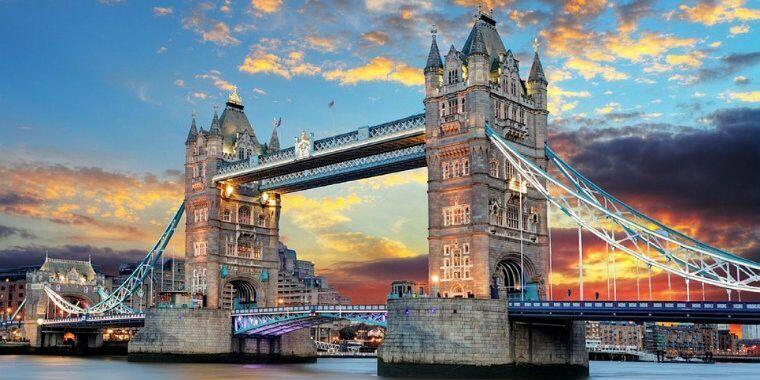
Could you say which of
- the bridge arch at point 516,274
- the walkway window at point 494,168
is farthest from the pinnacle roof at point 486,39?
the bridge arch at point 516,274

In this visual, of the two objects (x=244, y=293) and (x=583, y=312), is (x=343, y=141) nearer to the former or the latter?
(x=244, y=293)

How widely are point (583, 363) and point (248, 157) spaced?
144ft

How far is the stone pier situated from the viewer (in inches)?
2516

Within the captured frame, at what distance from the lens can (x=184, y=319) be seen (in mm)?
94938

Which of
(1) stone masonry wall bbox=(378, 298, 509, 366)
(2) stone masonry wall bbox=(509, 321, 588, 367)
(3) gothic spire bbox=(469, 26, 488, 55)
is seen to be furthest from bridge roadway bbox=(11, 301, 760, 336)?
(3) gothic spire bbox=(469, 26, 488, 55)

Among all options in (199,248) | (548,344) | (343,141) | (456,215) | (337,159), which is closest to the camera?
(548,344)

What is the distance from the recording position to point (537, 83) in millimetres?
78188

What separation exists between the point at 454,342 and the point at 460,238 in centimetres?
1065

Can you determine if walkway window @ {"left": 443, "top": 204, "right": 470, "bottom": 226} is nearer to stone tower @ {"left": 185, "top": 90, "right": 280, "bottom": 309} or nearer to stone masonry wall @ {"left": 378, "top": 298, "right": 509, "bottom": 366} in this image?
stone masonry wall @ {"left": 378, "top": 298, "right": 509, "bottom": 366}

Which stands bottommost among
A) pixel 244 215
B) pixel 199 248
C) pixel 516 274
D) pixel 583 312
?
pixel 583 312

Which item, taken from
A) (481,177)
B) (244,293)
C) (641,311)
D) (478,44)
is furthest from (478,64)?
(244,293)

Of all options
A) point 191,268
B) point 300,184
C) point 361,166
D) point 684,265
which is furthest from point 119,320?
point 684,265

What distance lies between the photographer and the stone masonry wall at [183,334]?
94375 mm

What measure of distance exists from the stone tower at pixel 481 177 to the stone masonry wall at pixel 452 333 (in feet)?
14.4
